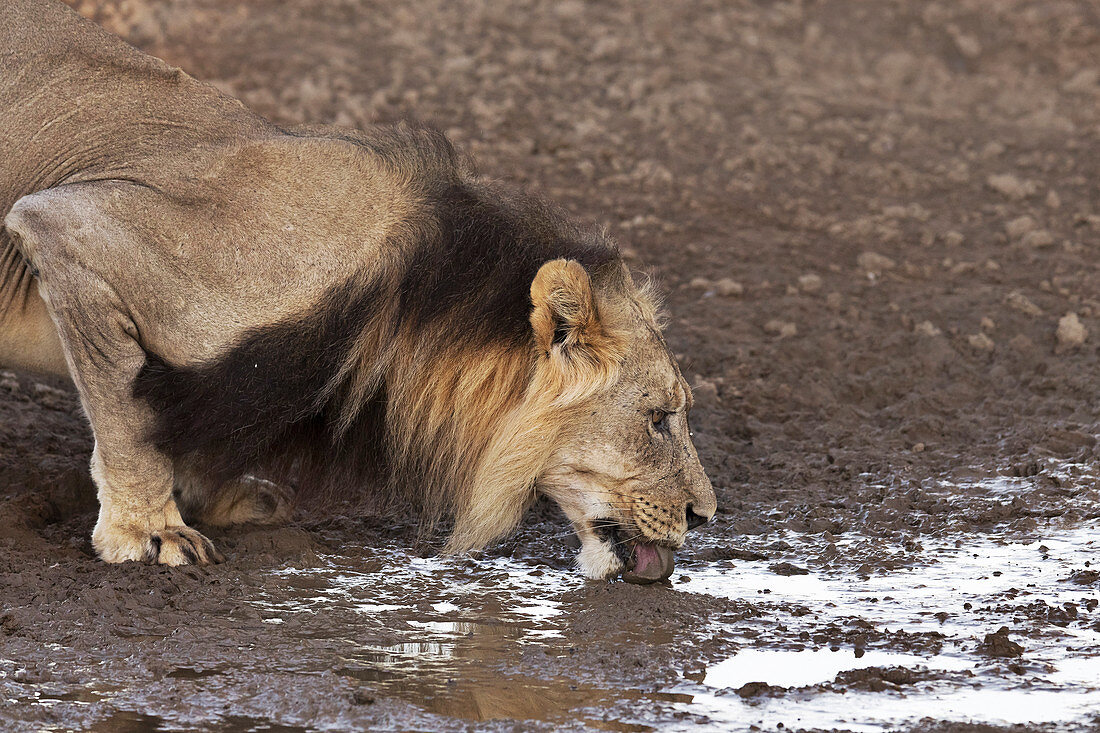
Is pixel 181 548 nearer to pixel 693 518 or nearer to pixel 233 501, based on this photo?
pixel 233 501

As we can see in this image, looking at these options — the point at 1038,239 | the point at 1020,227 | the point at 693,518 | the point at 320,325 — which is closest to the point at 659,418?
the point at 693,518

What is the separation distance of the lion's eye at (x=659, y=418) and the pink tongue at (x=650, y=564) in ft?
1.51

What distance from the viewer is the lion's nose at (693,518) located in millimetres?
5219

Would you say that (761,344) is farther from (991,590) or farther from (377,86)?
(377,86)

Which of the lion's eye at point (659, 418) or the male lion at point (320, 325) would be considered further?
the lion's eye at point (659, 418)

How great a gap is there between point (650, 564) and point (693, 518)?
25 cm

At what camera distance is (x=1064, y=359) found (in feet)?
24.9

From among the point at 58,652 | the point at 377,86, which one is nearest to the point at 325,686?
the point at 58,652

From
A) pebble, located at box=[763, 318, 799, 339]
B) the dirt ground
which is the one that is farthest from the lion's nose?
pebble, located at box=[763, 318, 799, 339]

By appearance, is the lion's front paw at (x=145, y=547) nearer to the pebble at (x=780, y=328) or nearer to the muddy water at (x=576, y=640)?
the muddy water at (x=576, y=640)

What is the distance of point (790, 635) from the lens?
4.68 meters

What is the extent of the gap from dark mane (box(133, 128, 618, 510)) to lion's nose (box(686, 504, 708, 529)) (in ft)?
3.03

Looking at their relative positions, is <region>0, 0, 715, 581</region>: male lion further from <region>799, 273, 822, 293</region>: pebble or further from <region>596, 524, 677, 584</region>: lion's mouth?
<region>799, 273, 822, 293</region>: pebble

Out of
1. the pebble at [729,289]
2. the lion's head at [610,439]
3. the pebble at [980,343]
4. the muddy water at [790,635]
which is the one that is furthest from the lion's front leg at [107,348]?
the pebble at [980,343]
